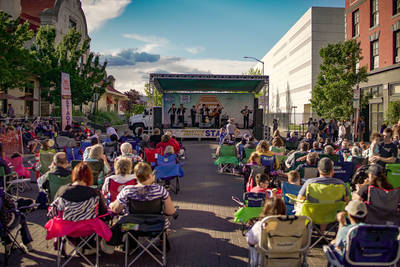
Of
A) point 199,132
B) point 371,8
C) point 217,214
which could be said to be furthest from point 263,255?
point 371,8

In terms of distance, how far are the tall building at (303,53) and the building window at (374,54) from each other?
737 inches

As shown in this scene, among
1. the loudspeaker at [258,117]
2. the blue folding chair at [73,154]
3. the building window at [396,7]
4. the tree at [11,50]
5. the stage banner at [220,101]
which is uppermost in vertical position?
the building window at [396,7]

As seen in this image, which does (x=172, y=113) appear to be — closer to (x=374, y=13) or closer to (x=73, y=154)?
(x=374, y=13)

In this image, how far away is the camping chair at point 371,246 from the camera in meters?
3.36

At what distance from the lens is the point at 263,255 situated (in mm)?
3629

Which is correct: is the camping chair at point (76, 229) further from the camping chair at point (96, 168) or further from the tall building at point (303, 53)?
the tall building at point (303, 53)

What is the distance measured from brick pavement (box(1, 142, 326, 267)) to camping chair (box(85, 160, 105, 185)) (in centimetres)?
124

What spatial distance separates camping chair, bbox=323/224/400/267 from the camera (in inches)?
132

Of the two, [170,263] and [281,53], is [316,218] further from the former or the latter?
[281,53]

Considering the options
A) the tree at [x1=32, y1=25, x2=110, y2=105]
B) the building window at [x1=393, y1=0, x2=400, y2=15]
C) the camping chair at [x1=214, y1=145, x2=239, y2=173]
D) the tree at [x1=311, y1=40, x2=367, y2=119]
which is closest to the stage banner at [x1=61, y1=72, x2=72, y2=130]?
the tree at [x1=32, y1=25, x2=110, y2=105]

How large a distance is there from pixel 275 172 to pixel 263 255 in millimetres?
4198

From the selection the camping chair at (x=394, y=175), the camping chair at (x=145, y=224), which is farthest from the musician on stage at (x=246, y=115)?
the camping chair at (x=145, y=224)

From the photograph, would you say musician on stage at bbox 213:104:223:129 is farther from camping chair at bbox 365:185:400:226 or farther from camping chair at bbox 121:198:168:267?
camping chair at bbox 121:198:168:267

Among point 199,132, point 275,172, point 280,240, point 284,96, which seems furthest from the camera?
point 284,96
